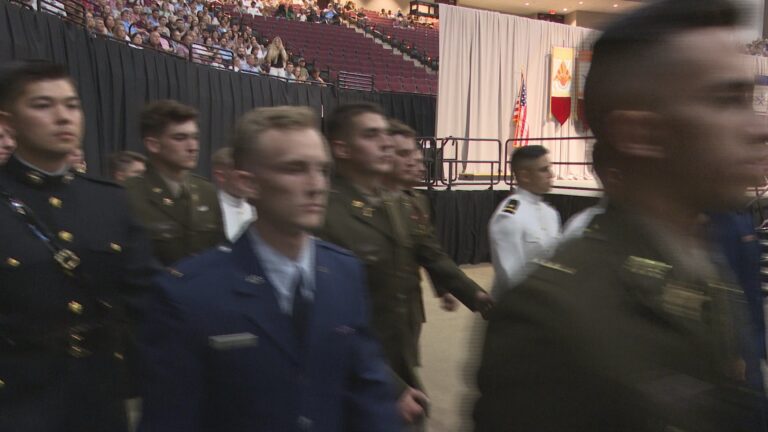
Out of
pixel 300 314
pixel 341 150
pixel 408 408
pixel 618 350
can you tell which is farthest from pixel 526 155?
pixel 618 350

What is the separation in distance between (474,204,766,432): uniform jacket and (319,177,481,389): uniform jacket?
1404 millimetres

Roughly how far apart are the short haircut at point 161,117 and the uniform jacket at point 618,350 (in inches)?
94.0

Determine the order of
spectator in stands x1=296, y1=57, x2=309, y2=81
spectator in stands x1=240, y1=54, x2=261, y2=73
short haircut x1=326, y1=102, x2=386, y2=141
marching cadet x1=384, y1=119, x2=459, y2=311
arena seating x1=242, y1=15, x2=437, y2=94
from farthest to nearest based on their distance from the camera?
arena seating x1=242, y1=15, x2=437, y2=94, spectator in stands x1=296, y1=57, x2=309, y2=81, spectator in stands x1=240, y1=54, x2=261, y2=73, marching cadet x1=384, y1=119, x2=459, y2=311, short haircut x1=326, y1=102, x2=386, y2=141

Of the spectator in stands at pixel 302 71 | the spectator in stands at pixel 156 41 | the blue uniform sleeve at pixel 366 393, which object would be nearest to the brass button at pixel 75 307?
the blue uniform sleeve at pixel 366 393

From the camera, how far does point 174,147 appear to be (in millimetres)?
2725

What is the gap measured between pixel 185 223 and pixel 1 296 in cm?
119

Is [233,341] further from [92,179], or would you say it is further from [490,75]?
[490,75]

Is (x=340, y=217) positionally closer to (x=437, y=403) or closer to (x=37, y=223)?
(x=37, y=223)

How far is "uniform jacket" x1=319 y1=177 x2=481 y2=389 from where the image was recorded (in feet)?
6.85

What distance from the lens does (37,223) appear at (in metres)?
1.58

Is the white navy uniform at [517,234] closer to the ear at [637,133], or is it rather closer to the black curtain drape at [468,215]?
the ear at [637,133]

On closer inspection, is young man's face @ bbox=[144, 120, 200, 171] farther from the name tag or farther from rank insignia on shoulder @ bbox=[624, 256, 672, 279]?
rank insignia on shoulder @ bbox=[624, 256, 672, 279]

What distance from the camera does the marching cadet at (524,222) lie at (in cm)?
294

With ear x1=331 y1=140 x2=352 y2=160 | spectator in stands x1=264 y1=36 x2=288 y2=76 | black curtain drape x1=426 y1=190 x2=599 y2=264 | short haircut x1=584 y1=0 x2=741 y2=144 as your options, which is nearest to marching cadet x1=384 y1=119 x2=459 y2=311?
ear x1=331 y1=140 x2=352 y2=160
